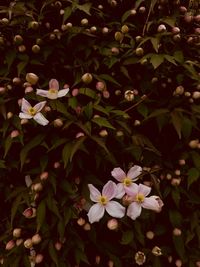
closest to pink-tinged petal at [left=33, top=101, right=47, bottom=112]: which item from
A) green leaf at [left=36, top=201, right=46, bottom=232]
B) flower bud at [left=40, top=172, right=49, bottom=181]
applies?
flower bud at [left=40, top=172, right=49, bottom=181]

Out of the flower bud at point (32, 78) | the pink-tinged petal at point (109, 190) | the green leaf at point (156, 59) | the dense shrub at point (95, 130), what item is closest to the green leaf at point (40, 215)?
the dense shrub at point (95, 130)

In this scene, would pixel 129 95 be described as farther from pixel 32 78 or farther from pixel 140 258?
pixel 140 258

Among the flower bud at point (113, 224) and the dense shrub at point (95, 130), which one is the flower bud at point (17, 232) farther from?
the flower bud at point (113, 224)

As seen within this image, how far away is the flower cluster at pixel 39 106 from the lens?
1511 millimetres

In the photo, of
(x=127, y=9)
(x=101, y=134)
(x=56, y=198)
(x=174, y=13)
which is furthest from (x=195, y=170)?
(x=127, y=9)

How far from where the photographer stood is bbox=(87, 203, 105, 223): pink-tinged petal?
1479mm

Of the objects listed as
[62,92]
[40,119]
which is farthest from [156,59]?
[40,119]

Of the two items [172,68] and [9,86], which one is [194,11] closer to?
[172,68]

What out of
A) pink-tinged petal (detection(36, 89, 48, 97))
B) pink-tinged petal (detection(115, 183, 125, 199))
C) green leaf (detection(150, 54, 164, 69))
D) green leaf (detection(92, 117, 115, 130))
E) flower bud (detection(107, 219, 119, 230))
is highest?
green leaf (detection(150, 54, 164, 69))

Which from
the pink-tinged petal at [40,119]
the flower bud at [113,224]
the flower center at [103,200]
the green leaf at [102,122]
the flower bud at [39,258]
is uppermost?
the pink-tinged petal at [40,119]

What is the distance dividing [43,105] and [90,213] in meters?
0.43

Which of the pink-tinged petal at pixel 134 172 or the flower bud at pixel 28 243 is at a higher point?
the pink-tinged petal at pixel 134 172

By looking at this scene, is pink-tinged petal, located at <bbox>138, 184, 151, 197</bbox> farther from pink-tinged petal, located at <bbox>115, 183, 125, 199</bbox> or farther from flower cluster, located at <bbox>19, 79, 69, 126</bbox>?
flower cluster, located at <bbox>19, 79, 69, 126</bbox>

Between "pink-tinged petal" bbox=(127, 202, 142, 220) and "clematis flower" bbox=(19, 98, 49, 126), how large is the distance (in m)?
0.42
